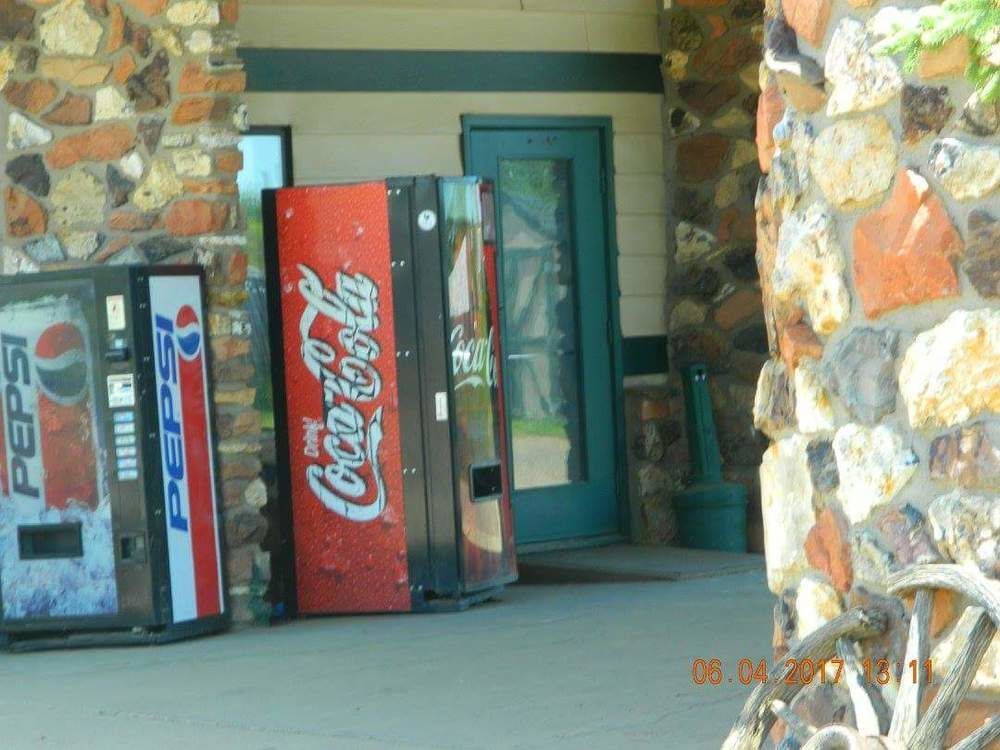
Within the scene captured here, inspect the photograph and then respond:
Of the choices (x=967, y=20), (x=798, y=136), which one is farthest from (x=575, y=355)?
(x=967, y=20)

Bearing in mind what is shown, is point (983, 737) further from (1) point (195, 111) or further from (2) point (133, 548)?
(1) point (195, 111)

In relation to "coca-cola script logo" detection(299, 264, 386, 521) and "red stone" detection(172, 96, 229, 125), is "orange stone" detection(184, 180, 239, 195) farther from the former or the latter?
"coca-cola script logo" detection(299, 264, 386, 521)

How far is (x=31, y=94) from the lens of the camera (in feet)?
25.2

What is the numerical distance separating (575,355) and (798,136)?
6.31 meters

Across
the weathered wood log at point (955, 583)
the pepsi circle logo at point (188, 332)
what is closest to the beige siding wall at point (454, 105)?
the pepsi circle logo at point (188, 332)

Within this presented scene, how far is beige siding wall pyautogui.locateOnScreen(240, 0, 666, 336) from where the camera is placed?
895 cm

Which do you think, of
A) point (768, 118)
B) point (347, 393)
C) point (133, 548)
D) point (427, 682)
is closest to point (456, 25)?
point (347, 393)

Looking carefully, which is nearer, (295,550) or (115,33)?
(115,33)

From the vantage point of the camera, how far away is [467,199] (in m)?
8.04

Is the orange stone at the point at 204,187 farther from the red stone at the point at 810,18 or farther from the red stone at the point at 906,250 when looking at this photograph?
the red stone at the point at 906,250

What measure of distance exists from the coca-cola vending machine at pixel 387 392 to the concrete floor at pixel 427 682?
0.25m

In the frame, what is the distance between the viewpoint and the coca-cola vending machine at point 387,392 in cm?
793

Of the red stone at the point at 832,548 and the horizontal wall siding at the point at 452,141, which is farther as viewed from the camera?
the horizontal wall siding at the point at 452,141

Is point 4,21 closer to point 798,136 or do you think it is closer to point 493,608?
point 493,608
